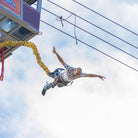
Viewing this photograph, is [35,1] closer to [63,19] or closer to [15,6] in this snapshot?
[15,6]

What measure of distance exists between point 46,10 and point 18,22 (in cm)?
209

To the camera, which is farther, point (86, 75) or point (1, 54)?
point (1, 54)

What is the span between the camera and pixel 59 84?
71.0 ft

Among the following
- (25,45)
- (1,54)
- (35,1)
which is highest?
(35,1)

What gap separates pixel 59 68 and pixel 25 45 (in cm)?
241

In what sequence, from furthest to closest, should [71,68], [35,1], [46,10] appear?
[35,1] < [46,10] < [71,68]

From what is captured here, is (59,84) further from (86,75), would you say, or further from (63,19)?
(63,19)

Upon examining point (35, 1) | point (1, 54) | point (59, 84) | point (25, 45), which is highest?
point (35, 1)

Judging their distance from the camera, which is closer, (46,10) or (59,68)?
(59,68)

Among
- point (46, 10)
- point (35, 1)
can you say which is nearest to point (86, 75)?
point (46, 10)

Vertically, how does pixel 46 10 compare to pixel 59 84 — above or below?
above

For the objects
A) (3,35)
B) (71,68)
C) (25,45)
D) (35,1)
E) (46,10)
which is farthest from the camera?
(35,1)

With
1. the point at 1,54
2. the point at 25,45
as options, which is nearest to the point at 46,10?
the point at 25,45

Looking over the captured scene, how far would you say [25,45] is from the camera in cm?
2264
